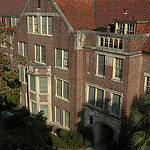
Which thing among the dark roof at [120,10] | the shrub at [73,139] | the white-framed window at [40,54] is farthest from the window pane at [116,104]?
the white-framed window at [40,54]

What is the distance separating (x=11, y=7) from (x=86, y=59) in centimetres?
2063

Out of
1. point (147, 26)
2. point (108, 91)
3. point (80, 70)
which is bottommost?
point (108, 91)

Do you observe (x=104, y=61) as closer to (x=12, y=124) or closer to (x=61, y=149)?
(x=61, y=149)

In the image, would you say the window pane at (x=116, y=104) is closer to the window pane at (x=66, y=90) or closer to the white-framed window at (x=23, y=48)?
the window pane at (x=66, y=90)

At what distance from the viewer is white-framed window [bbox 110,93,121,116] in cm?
1994

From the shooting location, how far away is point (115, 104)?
2025 cm

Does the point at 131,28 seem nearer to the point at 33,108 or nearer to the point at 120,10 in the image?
the point at 120,10

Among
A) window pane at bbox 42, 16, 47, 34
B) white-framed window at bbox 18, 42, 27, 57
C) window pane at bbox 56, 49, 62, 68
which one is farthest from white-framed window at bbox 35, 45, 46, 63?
white-framed window at bbox 18, 42, 27, 57

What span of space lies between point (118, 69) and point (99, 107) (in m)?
4.51

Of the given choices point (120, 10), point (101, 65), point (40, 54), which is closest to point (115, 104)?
point (101, 65)

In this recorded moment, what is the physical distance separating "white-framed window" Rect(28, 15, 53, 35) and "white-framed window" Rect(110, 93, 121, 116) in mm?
9619

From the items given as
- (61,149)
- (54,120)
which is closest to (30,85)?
(54,120)

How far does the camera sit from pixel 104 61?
20344mm

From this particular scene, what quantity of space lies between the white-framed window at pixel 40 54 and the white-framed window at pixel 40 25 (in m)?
1.76
